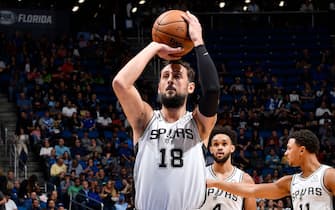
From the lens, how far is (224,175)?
753 centimetres

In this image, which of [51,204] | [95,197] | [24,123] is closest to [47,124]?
[24,123]

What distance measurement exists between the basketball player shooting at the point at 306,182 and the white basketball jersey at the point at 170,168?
70.9 inches

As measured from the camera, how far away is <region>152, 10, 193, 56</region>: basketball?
5359 mm

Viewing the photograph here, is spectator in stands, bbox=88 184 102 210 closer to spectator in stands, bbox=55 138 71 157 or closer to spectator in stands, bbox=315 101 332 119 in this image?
spectator in stands, bbox=55 138 71 157

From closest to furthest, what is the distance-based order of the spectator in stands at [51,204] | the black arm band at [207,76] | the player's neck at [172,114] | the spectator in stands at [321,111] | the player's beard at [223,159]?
the black arm band at [207,76], the player's neck at [172,114], the player's beard at [223,159], the spectator in stands at [51,204], the spectator in stands at [321,111]

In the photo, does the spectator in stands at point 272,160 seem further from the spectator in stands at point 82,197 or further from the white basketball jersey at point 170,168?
the white basketball jersey at point 170,168

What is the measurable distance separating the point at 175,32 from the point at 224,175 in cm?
254

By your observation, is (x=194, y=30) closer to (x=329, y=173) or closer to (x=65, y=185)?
(x=329, y=173)

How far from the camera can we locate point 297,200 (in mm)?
7332

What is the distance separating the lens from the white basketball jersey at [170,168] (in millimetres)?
5309

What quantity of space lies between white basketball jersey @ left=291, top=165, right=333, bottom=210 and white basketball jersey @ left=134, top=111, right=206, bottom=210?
7.06 feet

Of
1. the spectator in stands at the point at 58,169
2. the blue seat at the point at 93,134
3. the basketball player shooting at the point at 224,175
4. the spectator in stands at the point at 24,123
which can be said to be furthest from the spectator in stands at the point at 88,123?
the basketball player shooting at the point at 224,175

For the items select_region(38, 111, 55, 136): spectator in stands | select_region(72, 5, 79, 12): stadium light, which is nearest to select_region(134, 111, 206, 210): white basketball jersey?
select_region(38, 111, 55, 136): spectator in stands

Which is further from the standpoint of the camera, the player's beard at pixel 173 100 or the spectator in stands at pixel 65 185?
the spectator in stands at pixel 65 185
